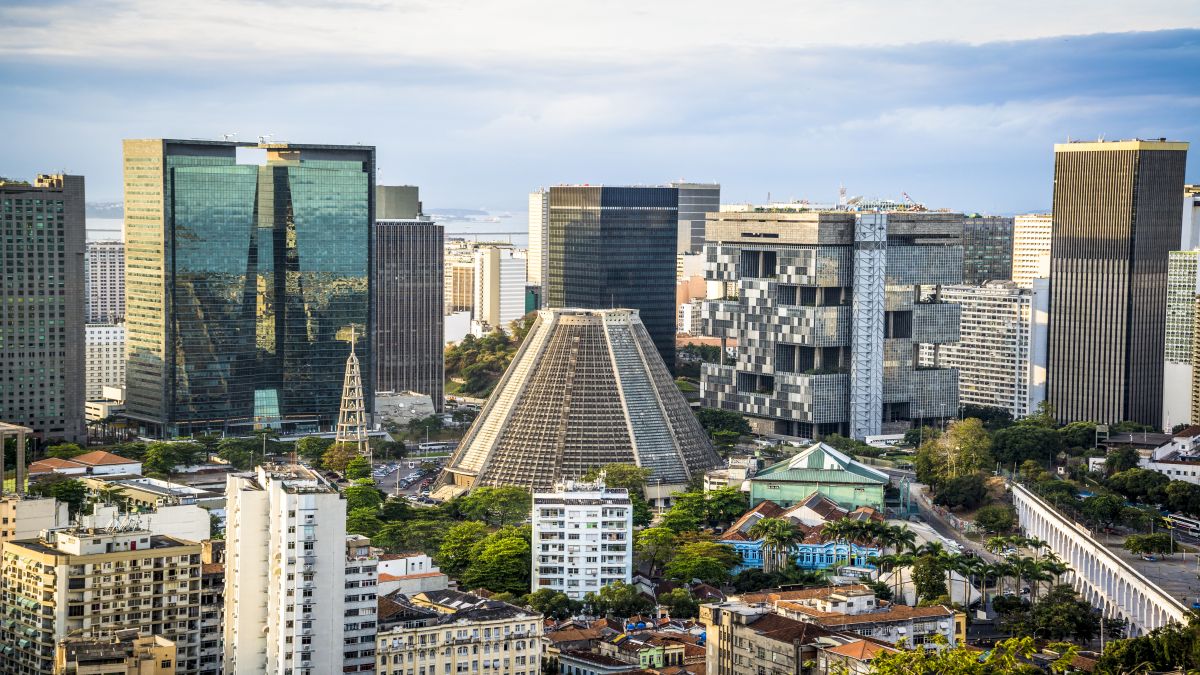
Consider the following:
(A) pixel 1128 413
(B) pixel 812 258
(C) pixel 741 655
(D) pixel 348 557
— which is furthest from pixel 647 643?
(A) pixel 1128 413

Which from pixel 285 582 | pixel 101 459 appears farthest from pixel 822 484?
pixel 285 582

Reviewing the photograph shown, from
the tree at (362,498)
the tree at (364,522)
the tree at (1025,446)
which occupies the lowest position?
the tree at (364,522)

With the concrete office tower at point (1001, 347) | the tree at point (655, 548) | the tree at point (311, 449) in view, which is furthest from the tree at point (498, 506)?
the concrete office tower at point (1001, 347)

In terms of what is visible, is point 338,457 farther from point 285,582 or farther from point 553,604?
point 285,582

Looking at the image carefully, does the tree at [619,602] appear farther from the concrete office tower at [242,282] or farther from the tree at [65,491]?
the concrete office tower at [242,282]

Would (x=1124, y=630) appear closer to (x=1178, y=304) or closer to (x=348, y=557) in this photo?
(x=348, y=557)

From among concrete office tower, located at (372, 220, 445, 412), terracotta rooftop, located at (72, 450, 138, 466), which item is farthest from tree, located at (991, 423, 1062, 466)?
terracotta rooftop, located at (72, 450, 138, 466)
